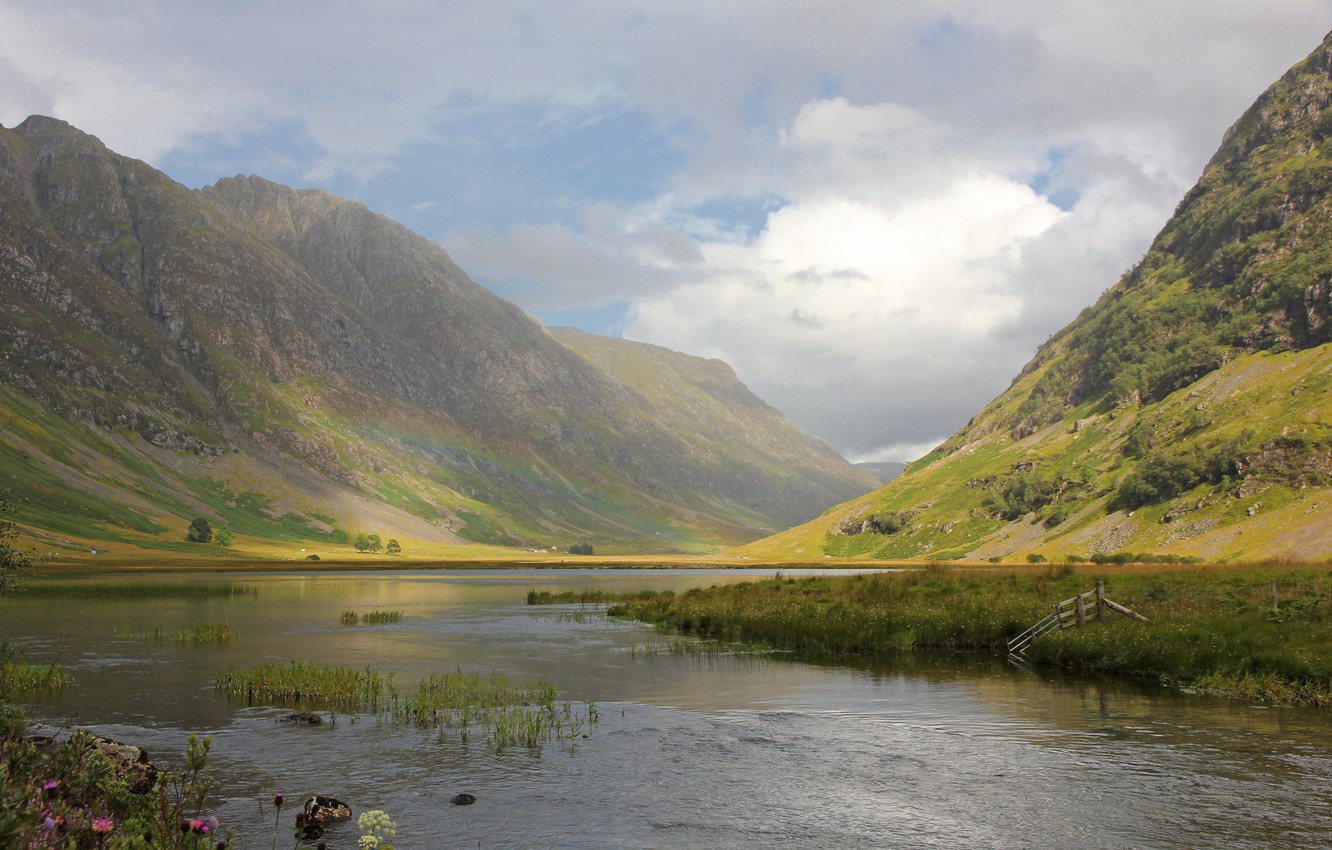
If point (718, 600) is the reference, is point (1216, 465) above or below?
above

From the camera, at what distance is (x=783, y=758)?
1050 inches

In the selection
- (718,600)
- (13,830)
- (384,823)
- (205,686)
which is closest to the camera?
(13,830)

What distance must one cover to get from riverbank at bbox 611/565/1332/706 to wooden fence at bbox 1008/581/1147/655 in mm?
628

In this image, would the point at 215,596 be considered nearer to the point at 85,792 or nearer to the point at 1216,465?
the point at 85,792

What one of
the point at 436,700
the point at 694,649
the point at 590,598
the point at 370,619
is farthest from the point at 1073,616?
the point at 590,598

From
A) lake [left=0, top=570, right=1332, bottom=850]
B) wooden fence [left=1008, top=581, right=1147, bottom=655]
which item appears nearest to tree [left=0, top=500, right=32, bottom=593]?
lake [left=0, top=570, right=1332, bottom=850]

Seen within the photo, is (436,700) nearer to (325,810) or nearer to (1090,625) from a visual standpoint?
(325,810)

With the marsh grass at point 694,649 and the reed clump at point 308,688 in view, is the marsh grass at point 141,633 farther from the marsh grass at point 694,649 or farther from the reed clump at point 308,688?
the marsh grass at point 694,649

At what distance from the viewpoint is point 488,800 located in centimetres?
2236

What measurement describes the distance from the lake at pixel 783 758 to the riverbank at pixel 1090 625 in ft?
7.23

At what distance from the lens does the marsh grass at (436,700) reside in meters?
30.7

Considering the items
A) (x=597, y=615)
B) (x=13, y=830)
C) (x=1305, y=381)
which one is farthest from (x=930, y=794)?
(x=1305, y=381)

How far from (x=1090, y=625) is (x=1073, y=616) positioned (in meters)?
2.56

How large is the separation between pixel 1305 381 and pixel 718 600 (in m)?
189
